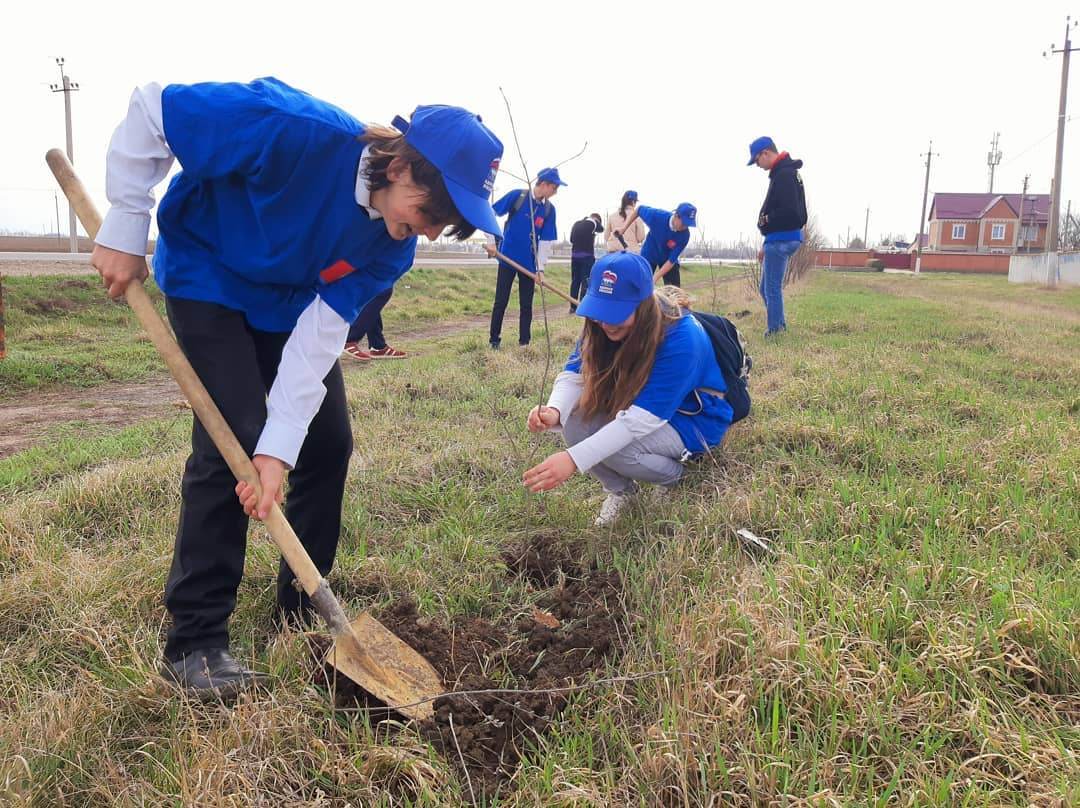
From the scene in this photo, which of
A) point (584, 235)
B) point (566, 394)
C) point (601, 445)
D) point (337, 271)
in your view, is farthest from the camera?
point (584, 235)

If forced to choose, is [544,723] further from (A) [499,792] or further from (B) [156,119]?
(B) [156,119]

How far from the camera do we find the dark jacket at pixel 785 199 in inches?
282

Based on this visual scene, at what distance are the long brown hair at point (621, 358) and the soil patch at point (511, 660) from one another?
65cm

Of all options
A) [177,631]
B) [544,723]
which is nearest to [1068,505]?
[544,723]

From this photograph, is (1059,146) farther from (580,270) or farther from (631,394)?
(631,394)

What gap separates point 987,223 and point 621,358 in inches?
2590

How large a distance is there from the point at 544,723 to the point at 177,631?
0.96 meters

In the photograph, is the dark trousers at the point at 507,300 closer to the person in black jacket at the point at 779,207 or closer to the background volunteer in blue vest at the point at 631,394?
the person in black jacket at the point at 779,207

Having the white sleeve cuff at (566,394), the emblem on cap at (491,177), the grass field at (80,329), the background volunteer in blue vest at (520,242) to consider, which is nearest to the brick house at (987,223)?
the grass field at (80,329)

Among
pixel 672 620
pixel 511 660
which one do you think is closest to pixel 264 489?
pixel 511 660

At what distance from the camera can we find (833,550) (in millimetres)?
2359

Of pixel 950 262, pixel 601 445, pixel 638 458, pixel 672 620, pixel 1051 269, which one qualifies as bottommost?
pixel 672 620

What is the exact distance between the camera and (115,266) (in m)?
1.82

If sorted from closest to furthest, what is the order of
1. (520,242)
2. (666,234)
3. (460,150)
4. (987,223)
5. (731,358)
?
(460,150)
(731,358)
(520,242)
(666,234)
(987,223)
